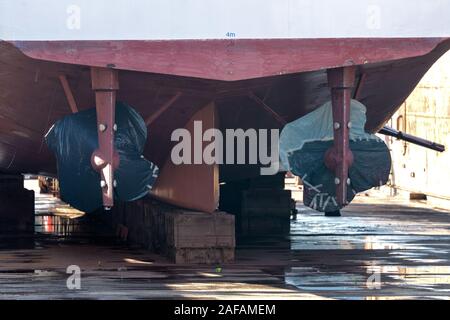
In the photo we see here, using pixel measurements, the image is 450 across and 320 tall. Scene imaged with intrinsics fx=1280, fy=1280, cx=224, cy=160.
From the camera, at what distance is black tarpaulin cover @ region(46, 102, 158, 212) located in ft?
57.1

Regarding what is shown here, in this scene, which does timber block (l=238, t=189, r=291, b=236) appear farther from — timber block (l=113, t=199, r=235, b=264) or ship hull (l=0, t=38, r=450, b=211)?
timber block (l=113, t=199, r=235, b=264)

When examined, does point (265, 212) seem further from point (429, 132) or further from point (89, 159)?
point (429, 132)

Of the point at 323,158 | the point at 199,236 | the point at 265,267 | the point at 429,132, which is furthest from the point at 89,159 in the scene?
the point at 429,132

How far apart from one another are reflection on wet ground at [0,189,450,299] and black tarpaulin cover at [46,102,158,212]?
1.16 meters

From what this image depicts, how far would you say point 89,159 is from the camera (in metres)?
17.3

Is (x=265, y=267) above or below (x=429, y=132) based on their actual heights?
below

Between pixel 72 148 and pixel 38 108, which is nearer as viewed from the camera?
pixel 72 148

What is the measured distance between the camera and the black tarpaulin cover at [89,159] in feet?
57.1

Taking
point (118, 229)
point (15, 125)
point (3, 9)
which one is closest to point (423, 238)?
point (118, 229)

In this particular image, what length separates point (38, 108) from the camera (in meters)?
19.5

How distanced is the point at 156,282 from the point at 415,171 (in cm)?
2080

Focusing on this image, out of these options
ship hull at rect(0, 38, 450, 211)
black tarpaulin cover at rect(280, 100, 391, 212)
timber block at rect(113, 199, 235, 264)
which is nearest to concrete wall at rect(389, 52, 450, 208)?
ship hull at rect(0, 38, 450, 211)

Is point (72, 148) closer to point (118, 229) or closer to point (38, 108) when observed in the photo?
point (38, 108)

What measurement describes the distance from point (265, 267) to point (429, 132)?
16488 millimetres
